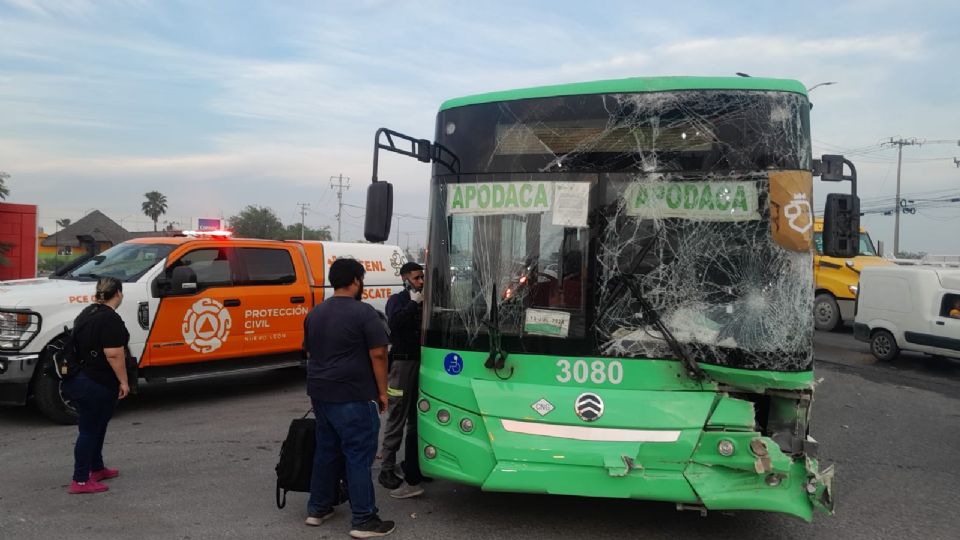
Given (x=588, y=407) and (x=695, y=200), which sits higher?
(x=695, y=200)

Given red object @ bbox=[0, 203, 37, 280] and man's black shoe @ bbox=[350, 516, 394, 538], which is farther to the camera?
red object @ bbox=[0, 203, 37, 280]

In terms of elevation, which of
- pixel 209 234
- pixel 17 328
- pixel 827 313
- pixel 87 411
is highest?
pixel 209 234

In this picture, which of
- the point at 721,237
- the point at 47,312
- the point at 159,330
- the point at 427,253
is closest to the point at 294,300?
the point at 159,330

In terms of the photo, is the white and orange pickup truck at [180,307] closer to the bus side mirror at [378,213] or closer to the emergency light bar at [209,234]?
the emergency light bar at [209,234]

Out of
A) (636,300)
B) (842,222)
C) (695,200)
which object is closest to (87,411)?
(636,300)

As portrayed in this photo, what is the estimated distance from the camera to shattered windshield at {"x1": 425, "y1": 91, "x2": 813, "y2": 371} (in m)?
4.33

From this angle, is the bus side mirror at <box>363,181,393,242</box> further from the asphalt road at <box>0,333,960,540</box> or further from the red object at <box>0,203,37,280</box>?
the red object at <box>0,203,37,280</box>

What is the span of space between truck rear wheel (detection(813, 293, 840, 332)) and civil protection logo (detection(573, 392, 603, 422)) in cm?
1444

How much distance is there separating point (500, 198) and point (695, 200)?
1.22 m

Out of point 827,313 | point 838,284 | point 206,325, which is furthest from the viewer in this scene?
point 827,313

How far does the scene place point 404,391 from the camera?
17.9ft

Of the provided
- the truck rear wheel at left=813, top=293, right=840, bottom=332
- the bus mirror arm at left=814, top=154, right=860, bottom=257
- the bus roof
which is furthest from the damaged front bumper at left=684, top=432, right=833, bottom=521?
the truck rear wheel at left=813, top=293, right=840, bottom=332

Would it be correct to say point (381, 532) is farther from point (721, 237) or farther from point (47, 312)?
point (47, 312)

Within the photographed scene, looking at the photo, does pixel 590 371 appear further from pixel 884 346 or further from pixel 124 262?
pixel 884 346
